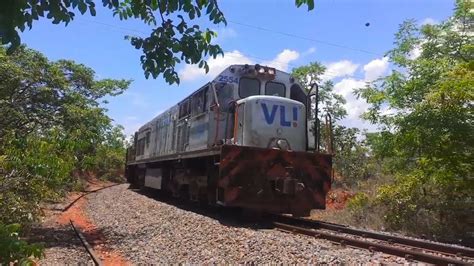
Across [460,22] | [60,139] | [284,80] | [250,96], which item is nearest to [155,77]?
[60,139]

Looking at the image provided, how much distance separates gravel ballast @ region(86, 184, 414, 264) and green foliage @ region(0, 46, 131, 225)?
186 cm

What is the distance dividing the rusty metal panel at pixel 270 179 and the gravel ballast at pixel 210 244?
932 millimetres

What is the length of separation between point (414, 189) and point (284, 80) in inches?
170

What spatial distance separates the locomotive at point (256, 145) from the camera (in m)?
10.4

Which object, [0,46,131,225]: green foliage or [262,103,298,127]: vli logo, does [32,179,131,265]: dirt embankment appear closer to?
[0,46,131,225]: green foliage

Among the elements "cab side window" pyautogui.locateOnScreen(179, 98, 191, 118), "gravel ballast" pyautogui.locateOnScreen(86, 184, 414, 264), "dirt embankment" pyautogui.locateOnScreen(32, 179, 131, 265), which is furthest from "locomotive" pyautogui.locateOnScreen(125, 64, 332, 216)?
"dirt embankment" pyautogui.locateOnScreen(32, 179, 131, 265)

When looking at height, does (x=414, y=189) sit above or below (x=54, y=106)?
below

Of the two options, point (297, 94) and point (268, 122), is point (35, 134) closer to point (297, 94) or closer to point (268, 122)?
point (268, 122)

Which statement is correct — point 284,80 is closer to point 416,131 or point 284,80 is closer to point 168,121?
point 416,131

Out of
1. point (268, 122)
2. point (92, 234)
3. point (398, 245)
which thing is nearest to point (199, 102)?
point (268, 122)

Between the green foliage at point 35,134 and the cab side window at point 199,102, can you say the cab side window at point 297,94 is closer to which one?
the cab side window at point 199,102

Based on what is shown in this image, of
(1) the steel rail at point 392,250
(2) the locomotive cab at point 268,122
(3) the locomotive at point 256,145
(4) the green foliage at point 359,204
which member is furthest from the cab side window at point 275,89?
(4) the green foliage at point 359,204

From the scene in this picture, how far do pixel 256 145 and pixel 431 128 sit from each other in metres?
3.88

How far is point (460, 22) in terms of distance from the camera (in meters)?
A: 11.8
